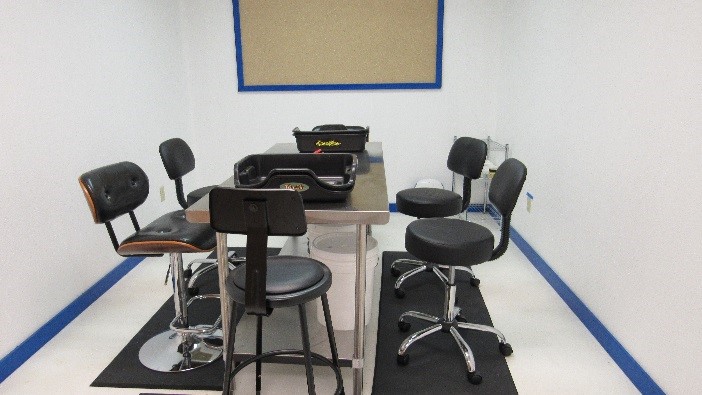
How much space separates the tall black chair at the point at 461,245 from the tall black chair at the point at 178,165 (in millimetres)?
1465

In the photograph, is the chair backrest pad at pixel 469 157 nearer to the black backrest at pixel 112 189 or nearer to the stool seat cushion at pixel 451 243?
the stool seat cushion at pixel 451 243

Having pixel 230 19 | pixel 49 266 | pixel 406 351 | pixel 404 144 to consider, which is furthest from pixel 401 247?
pixel 230 19

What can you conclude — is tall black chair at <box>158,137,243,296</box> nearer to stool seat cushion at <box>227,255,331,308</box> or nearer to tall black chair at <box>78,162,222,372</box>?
tall black chair at <box>78,162,222,372</box>

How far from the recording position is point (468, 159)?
3209 mm

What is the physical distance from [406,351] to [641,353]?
103 centimetres

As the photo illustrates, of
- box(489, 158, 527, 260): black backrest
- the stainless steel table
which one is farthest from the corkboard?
the stainless steel table

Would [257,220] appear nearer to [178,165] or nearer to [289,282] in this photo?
[289,282]

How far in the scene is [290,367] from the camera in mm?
2215

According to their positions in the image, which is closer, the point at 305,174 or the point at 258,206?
the point at 258,206

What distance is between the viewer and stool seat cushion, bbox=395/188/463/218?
2.96m

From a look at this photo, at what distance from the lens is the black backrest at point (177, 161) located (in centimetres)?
300

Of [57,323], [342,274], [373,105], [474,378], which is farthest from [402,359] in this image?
[373,105]

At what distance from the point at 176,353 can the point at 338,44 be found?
3093 mm

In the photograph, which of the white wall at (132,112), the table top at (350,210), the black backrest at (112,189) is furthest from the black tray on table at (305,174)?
the white wall at (132,112)
